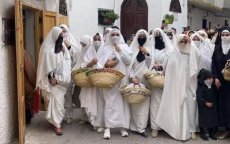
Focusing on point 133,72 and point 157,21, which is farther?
point 157,21

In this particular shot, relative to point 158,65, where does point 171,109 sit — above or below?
below

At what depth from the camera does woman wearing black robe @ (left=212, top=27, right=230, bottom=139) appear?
7375mm

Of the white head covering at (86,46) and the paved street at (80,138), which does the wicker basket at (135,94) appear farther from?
the white head covering at (86,46)

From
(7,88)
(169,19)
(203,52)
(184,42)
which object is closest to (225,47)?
(203,52)

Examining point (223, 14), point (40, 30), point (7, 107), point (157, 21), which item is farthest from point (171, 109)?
point (223, 14)

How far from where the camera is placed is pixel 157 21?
19234 mm

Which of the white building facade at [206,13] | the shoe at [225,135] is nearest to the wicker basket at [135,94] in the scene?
the shoe at [225,135]

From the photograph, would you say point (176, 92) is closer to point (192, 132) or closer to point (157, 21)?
point (192, 132)

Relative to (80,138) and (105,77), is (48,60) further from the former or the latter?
(80,138)

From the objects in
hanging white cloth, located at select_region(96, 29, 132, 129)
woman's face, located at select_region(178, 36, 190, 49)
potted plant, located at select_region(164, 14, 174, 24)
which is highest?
potted plant, located at select_region(164, 14, 174, 24)

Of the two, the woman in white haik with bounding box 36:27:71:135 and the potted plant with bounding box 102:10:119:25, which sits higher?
the potted plant with bounding box 102:10:119:25

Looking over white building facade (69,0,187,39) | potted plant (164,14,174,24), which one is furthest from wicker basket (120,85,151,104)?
potted plant (164,14,174,24)

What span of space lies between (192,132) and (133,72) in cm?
140

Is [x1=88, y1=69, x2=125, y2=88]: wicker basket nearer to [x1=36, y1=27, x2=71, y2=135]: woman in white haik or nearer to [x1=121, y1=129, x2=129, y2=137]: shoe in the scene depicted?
[x1=36, y1=27, x2=71, y2=135]: woman in white haik
